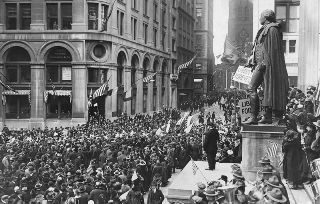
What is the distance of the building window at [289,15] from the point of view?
4628cm

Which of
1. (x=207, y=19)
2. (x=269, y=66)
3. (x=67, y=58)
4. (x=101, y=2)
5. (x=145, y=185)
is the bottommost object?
(x=145, y=185)

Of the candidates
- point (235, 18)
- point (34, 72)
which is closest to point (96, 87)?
point (34, 72)

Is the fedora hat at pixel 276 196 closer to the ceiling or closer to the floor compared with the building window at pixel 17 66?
closer to the floor

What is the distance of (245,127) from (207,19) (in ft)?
308

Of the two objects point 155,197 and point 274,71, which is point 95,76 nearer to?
point 155,197

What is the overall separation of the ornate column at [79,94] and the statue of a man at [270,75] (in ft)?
108

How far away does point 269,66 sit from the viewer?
1212cm

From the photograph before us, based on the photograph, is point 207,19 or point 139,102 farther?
point 207,19

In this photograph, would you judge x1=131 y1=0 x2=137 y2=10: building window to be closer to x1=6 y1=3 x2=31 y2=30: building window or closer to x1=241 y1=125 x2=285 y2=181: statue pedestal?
x1=6 y1=3 x2=31 y2=30: building window

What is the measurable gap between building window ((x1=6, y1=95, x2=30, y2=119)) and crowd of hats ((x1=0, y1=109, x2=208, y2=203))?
1456cm

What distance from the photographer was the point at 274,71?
12133 mm

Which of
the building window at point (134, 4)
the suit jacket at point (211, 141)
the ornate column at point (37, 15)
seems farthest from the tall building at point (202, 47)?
the suit jacket at point (211, 141)

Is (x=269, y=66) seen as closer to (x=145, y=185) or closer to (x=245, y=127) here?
(x=245, y=127)

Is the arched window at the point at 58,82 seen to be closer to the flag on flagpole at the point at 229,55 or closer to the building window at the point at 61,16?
the building window at the point at 61,16
